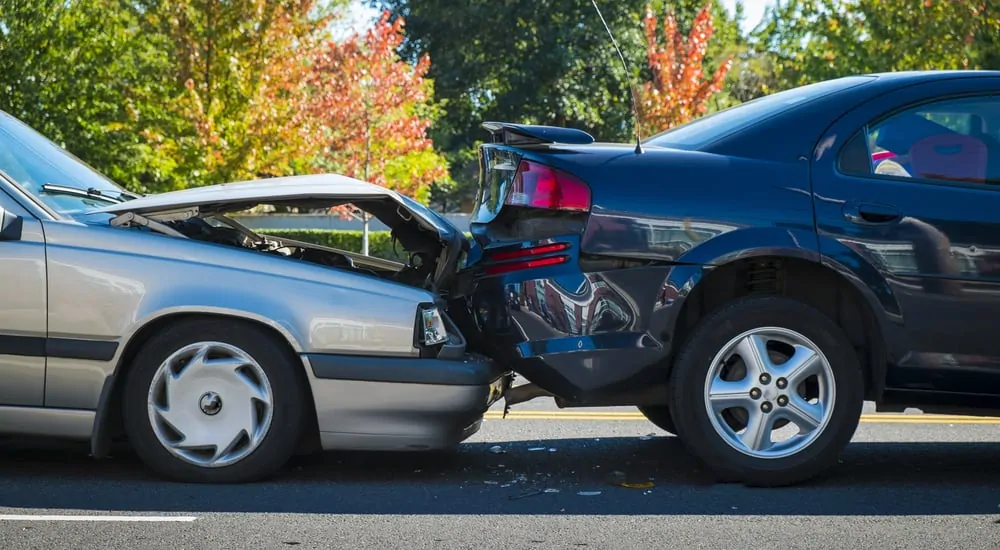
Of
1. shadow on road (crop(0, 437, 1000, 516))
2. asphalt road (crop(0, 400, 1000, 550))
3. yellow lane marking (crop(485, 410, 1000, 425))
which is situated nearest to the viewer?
asphalt road (crop(0, 400, 1000, 550))

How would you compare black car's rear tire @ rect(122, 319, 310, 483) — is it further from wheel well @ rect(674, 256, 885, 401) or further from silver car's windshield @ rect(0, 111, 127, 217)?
wheel well @ rect(674, 256, 885, 401)

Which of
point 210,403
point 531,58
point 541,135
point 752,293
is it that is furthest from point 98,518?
point 531,58

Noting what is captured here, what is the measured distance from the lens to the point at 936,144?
17.0ft

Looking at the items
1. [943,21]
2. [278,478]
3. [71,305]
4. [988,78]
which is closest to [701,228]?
[988,78]

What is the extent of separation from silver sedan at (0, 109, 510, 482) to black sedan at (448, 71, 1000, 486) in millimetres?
477

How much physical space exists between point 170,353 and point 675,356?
201 cm

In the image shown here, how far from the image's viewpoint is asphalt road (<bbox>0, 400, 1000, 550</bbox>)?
4129mm

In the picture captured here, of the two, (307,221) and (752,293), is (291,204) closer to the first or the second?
(752,293)

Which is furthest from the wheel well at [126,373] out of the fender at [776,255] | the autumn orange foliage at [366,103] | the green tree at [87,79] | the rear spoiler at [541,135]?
the autumn orange foliage at [366,103]

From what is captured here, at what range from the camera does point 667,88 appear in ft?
98.6

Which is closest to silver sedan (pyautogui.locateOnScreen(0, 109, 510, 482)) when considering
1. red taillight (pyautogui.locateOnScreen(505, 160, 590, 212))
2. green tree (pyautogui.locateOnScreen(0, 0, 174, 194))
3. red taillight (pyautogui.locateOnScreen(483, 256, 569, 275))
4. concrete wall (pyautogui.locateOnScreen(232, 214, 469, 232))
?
red taillight (pyautogui.locateOnScreen(483, 256, 569, 275))

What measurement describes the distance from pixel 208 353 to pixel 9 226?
92 centimetres

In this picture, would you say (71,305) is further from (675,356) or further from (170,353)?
(675,356)

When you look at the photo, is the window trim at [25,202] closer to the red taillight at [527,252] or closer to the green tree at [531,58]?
the red taillight at [527,252]
